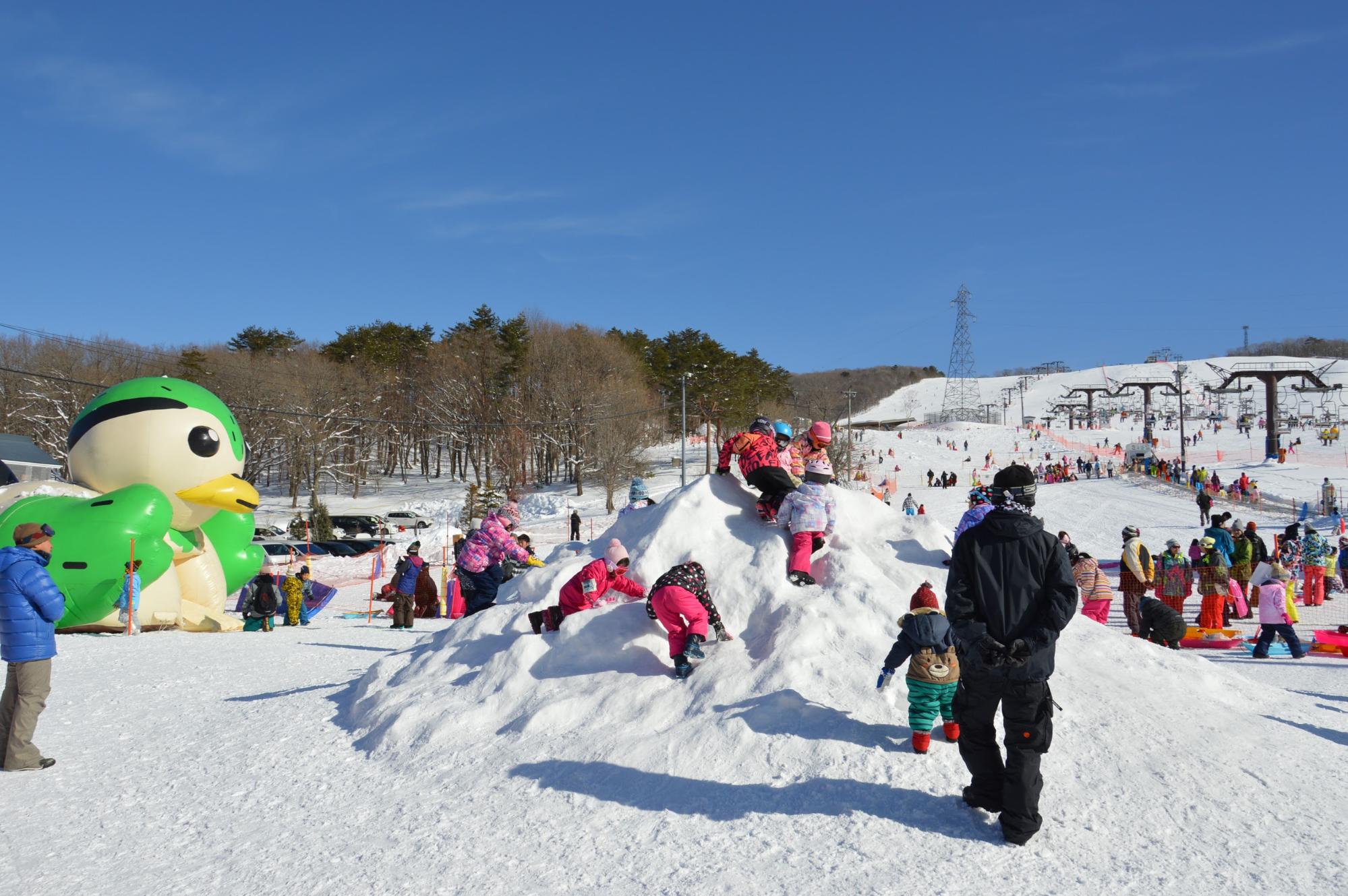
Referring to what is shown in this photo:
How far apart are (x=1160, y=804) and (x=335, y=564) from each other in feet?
85.1

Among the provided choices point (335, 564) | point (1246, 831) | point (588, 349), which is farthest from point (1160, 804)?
point (588, 349)

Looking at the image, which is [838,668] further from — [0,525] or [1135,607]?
[0,525]

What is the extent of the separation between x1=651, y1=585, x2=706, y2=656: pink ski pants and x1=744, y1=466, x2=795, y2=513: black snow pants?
151 cm

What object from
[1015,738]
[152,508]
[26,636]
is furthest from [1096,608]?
[152,508]

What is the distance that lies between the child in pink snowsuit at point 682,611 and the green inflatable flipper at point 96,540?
10.7 metres

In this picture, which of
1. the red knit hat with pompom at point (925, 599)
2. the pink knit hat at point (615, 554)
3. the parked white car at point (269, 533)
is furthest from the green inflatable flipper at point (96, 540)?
the parked white car at point (269, 533)

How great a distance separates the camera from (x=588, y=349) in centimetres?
5116

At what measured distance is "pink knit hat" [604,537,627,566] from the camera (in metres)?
6.67

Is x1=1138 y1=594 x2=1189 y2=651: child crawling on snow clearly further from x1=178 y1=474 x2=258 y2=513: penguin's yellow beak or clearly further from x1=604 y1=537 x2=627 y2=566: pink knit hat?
x1=178 y1=474 x2=258 y2=513: penguin's yellow beak

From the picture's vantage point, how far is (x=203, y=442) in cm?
1528

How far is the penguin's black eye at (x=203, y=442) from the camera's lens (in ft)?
49.8

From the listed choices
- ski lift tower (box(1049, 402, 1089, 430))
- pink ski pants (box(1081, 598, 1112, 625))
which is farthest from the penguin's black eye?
ski lift tower (box(1049, 402, 1089, 430))

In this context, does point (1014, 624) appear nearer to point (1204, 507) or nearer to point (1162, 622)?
point (1162, 622)

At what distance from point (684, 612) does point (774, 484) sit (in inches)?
68.8
